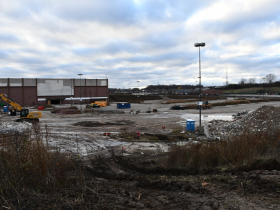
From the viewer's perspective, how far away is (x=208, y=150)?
31.1ft

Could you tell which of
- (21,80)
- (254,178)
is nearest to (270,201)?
(254,178)

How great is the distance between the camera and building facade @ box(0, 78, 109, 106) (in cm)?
7540

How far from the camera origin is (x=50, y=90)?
261 feet

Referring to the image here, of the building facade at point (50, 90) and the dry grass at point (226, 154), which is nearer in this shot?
the dry grass at point (226, 154)

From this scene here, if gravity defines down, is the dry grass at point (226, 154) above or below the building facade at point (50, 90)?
below

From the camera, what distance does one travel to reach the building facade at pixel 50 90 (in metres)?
75.4

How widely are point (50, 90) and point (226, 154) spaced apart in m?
78.6

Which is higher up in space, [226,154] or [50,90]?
→ [50,90]

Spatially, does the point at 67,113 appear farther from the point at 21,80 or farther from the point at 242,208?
the point at 242,208

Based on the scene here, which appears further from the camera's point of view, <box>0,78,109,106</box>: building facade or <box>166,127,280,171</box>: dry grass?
<box>0,78,109,106</box>: building facade

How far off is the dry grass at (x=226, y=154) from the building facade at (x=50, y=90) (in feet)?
215

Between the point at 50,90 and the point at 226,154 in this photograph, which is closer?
the point at 226,154

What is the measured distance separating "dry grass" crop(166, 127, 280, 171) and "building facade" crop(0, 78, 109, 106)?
6553 cm

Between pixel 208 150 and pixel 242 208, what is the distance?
14.1 feet
